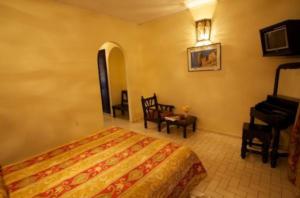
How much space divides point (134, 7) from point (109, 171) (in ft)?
10.6

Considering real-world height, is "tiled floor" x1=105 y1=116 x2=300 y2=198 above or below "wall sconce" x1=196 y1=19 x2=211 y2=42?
below

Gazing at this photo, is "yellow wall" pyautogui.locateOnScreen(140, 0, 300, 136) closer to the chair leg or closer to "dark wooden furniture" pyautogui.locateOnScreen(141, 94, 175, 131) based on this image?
"dark wooden furniture" pyautogui.locateOnScreen(141, 94, 175, 131)

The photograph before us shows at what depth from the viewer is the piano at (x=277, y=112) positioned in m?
2.15

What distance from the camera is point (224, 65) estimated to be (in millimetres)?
3236

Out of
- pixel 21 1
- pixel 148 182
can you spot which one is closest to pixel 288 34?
pixel 148 182

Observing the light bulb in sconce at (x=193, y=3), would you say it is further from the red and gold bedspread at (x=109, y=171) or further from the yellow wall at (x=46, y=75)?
the red and gold bedspread at (x=109, y=171)

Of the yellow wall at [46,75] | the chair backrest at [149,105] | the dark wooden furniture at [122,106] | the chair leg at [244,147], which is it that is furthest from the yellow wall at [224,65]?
the yellow wall at [46,75]

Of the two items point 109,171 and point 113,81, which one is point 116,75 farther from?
point 109,171

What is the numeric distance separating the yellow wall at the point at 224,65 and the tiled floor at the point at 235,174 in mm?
721

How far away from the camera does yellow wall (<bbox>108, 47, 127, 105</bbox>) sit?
213 inches

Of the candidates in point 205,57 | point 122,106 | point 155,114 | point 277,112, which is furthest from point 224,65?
point 122,106

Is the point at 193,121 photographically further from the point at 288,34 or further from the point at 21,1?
the point at 21,1

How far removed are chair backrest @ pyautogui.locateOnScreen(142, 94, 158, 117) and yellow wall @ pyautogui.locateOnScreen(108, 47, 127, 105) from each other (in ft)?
5.44

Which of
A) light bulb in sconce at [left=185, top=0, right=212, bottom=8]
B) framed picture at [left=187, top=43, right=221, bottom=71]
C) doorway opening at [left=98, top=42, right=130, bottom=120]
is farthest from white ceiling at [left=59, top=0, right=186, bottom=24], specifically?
doorway opening at [left=98, top=42, right=130, bottom=120]
